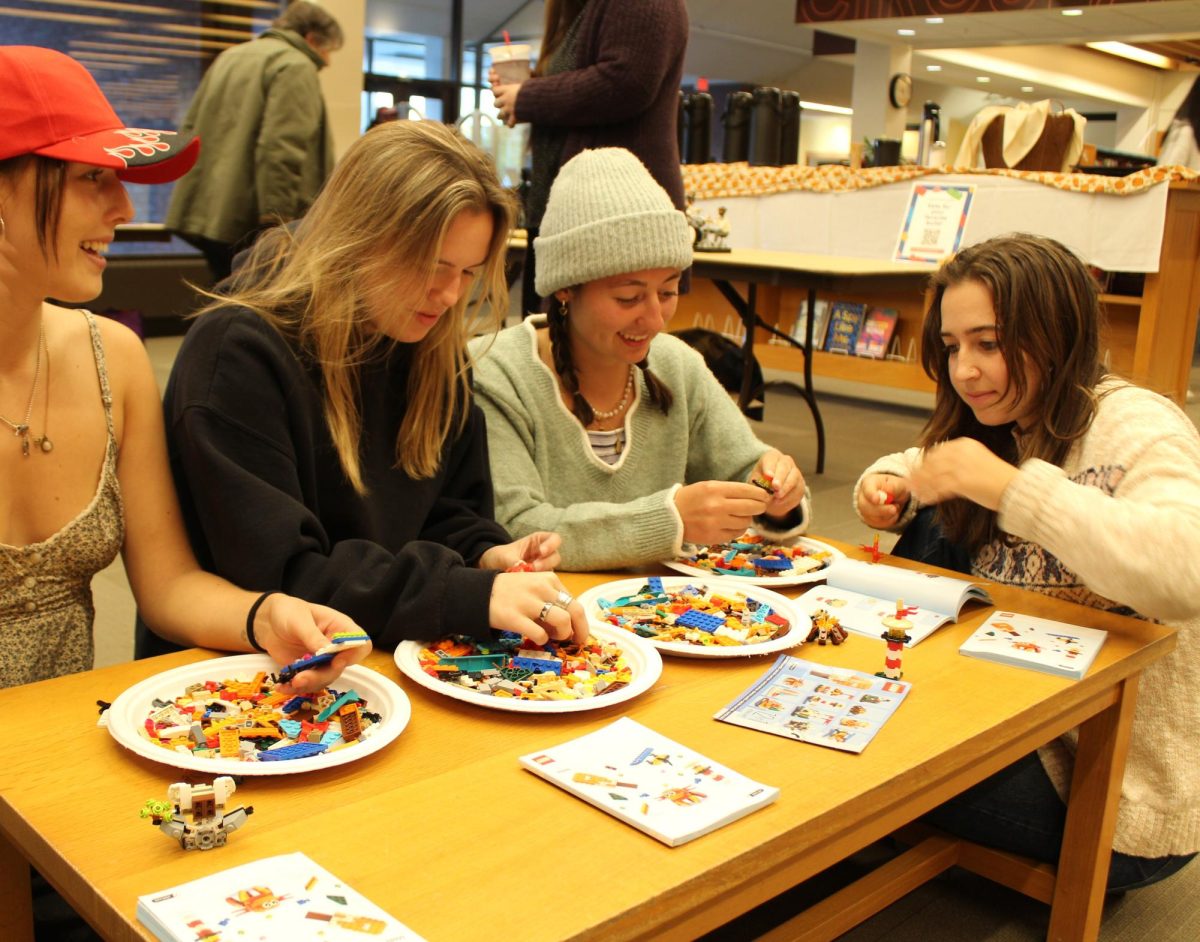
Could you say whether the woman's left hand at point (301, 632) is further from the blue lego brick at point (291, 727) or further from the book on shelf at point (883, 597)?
the book on shelf at point (883, 597)

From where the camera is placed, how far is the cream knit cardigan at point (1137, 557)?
1.42 meters

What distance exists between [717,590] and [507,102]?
5.82ft

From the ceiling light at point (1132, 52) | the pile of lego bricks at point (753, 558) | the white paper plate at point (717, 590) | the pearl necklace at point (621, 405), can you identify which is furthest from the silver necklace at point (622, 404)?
the ceiling light at point (1132, 52)

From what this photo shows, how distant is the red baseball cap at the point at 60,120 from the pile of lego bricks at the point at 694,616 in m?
0.73

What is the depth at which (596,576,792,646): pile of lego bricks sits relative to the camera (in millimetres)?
1353

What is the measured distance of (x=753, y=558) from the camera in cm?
172

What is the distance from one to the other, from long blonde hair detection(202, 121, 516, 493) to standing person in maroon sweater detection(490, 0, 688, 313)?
134cm

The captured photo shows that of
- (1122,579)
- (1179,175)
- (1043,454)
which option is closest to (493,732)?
(1122,579)

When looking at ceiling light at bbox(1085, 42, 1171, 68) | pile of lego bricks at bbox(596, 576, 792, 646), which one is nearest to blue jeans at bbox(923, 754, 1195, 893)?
pile of lego bricks at bbox(596, 576, 792, 646)

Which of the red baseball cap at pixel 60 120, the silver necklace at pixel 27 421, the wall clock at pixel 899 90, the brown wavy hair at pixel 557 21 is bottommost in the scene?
the silver necklace at pixel 27 421

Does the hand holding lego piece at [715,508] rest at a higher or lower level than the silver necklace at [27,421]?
lower

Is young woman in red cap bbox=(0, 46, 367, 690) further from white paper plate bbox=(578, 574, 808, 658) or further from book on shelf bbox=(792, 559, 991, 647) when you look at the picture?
book on shelf bbox=(792, 559, 991, 647)

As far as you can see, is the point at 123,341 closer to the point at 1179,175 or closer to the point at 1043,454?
the point at 1043,454

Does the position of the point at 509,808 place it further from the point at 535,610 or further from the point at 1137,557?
the point at 1137,557
